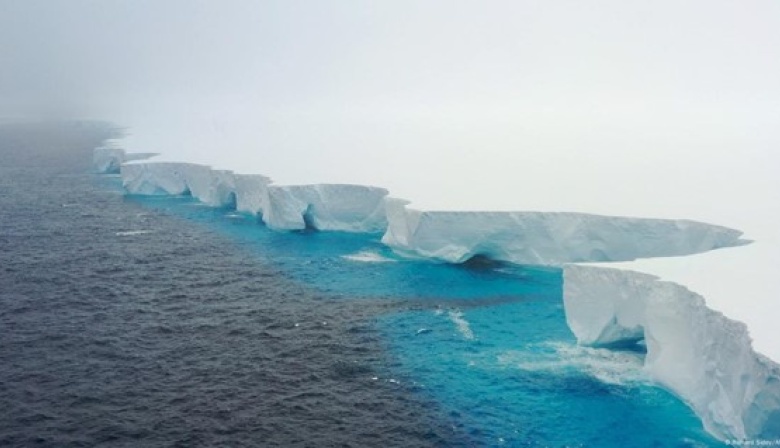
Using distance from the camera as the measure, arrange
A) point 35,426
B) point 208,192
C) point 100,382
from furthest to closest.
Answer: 1. point 208,192
2. point 100,382
3. point 35,426

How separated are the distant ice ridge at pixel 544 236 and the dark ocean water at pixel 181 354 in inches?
193

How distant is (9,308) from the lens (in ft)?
63.6

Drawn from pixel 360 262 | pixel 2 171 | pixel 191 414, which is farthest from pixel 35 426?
pixel 2 171

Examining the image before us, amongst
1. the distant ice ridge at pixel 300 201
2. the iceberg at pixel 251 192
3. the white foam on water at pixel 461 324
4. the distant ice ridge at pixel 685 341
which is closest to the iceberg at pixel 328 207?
the distant ice ridge at pixel 300 201

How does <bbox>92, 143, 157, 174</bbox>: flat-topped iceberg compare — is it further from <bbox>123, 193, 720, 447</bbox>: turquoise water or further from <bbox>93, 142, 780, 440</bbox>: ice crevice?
<bbox>123, 193, 720, 447</bbox>: turquoise water

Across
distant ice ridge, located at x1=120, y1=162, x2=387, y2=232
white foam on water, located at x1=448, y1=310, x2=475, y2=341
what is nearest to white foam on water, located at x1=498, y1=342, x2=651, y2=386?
white foam on water, located at x1=448, y1=310, x2=475, y2=341

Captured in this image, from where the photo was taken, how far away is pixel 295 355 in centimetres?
1675

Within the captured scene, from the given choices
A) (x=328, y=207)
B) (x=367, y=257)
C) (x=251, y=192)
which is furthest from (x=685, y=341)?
(x=251, y=192)

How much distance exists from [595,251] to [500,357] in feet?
24.7

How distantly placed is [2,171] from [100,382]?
140 ft

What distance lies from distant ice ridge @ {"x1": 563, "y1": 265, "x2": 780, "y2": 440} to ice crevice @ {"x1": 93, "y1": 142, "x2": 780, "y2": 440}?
0.02m

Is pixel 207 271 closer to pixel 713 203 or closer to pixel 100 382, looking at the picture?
pixel 100 382

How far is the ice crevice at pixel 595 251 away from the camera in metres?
11.7

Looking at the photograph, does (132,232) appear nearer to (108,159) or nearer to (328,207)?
(328,207)
